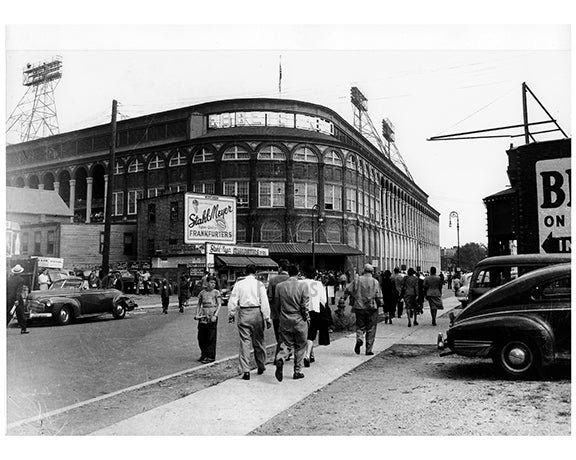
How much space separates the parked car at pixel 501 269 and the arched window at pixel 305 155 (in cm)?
3735

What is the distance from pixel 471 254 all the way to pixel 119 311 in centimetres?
3900

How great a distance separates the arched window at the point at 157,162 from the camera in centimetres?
5066

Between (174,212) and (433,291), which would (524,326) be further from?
(174,212)

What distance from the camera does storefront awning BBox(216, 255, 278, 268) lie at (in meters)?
34.6

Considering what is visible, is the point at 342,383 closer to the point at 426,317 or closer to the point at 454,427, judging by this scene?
the point at 454,427

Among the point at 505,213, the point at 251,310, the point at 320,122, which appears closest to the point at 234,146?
the point at 320,122

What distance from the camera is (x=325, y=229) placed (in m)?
49.0

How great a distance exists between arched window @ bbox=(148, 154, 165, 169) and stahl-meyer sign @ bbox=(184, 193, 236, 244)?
54.3 ft

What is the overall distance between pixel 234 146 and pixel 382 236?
778 inches

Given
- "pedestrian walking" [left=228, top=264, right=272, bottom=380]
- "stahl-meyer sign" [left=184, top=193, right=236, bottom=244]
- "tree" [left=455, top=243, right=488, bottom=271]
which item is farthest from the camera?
"tree" [left=455, top=243, right=488, bottom=271]

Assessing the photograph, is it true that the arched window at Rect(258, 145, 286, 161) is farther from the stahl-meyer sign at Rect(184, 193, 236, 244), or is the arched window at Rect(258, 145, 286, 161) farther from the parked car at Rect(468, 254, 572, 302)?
the parked car at Rect(468, 254, 572, 302)

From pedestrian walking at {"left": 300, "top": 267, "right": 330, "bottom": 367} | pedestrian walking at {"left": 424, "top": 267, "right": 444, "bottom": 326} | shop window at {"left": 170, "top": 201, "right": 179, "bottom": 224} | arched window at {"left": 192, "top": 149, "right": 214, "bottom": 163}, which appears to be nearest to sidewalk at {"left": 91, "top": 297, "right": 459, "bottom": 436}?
pedestrian walking at {"left": 300, "top": 267, "right": 330, "bottom": 367}

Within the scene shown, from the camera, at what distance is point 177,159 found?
4984cm

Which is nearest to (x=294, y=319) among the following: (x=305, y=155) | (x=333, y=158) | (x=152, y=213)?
(x=152, y=213)
